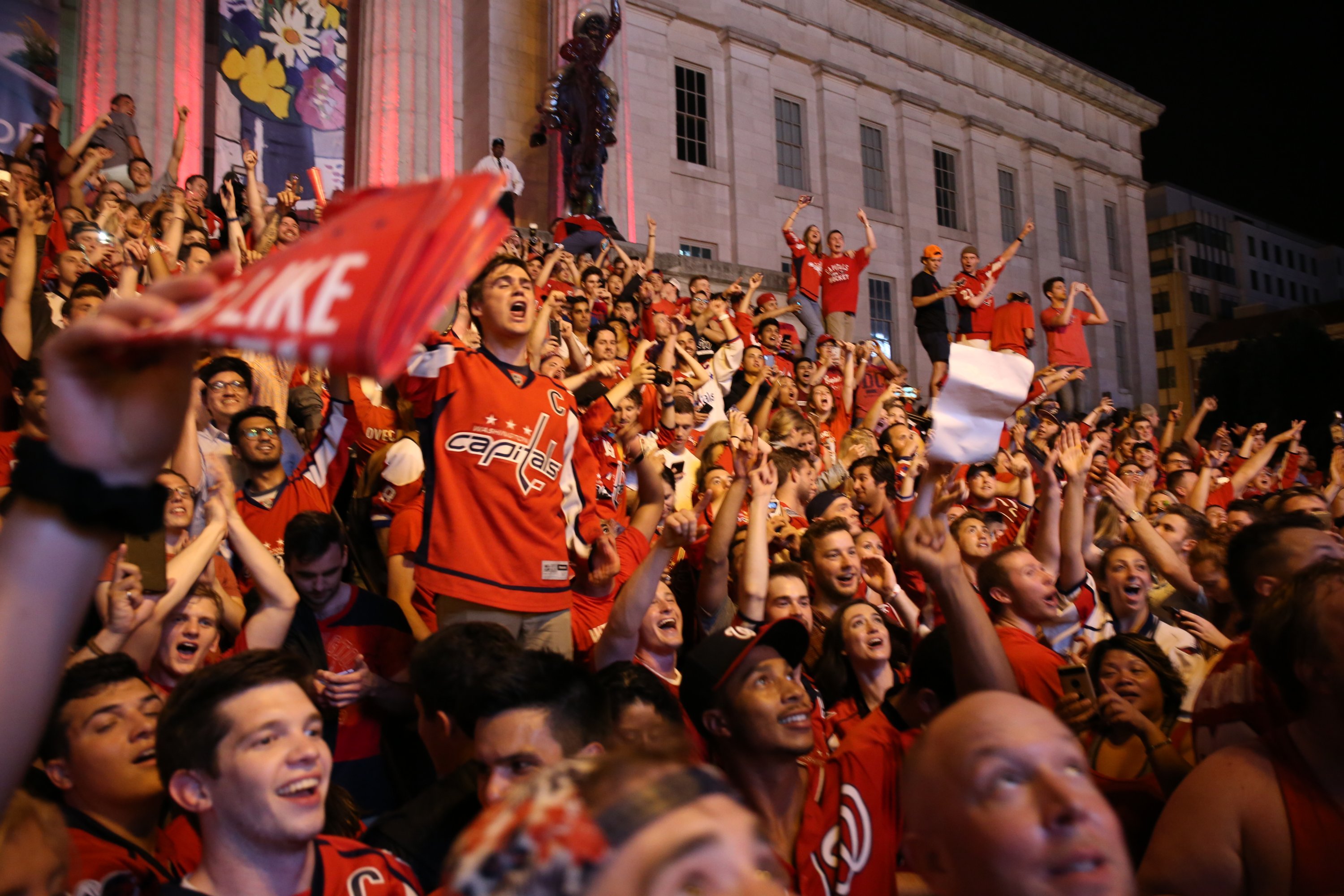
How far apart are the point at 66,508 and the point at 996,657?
2537 millimetres

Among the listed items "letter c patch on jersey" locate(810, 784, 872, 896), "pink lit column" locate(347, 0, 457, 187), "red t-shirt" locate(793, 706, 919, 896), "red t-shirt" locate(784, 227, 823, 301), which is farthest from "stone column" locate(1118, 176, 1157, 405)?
"letter c patch on jersey" locate(810, 784, 872, 896)

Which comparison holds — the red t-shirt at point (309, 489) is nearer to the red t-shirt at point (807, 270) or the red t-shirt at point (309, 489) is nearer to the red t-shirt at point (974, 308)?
the red t-shirt at point (807, 270)

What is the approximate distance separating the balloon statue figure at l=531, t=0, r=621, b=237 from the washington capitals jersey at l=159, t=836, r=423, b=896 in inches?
619

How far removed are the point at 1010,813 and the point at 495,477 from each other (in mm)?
2444

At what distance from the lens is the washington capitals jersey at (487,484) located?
3691mm

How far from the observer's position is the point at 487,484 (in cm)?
372

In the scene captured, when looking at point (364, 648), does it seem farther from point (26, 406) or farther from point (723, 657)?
point (26, 406)

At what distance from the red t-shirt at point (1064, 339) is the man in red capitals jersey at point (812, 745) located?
11.0 meters

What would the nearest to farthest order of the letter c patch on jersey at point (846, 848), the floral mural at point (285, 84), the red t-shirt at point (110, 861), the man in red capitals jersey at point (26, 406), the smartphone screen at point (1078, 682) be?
the red t-shirt at point (110, 861) → the letter c patch on jersey at point (846, 848) → the smartphone screen at point (1078, 682) → the man in red capitals jersey at point (26, 406) → the floral mural at point (285, 84)

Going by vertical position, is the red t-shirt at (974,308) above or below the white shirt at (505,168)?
below

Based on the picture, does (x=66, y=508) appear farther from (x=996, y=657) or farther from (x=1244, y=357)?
(x=1244, y=357)

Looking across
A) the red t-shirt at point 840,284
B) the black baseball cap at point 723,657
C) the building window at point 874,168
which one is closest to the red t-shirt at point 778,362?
the red t-shirt at point 840,284

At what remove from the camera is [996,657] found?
293 centimetres

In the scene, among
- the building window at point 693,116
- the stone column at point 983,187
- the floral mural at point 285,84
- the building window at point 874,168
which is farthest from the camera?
the stone column at point 983,187
